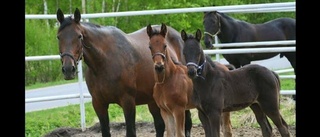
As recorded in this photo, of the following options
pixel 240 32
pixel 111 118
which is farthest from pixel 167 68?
pixel 240 32

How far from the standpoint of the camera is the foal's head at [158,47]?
5273 mm

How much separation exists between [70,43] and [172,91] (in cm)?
113

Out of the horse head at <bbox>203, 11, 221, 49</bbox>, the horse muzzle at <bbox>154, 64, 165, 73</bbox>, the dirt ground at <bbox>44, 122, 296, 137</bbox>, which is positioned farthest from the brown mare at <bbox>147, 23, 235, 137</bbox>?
the horse head at <bbox>203, 11, 221, 49</bbox>

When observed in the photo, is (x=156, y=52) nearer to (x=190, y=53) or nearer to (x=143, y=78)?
(x=190, y=53)

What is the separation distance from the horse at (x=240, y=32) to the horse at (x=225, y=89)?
10.9ft

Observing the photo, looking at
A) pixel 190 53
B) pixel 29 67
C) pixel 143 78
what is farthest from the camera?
pixel 29 67

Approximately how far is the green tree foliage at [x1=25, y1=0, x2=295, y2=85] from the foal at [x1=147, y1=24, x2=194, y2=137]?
31.3 ft

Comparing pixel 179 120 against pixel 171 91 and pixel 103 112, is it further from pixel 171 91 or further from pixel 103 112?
pixel 103 112

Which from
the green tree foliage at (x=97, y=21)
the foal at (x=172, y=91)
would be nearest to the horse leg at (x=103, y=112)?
the foal at (x=172, y=91)

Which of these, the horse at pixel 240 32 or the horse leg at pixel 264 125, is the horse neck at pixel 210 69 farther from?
the horse at pixel 240 32

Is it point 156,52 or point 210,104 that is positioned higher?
point 156,52
